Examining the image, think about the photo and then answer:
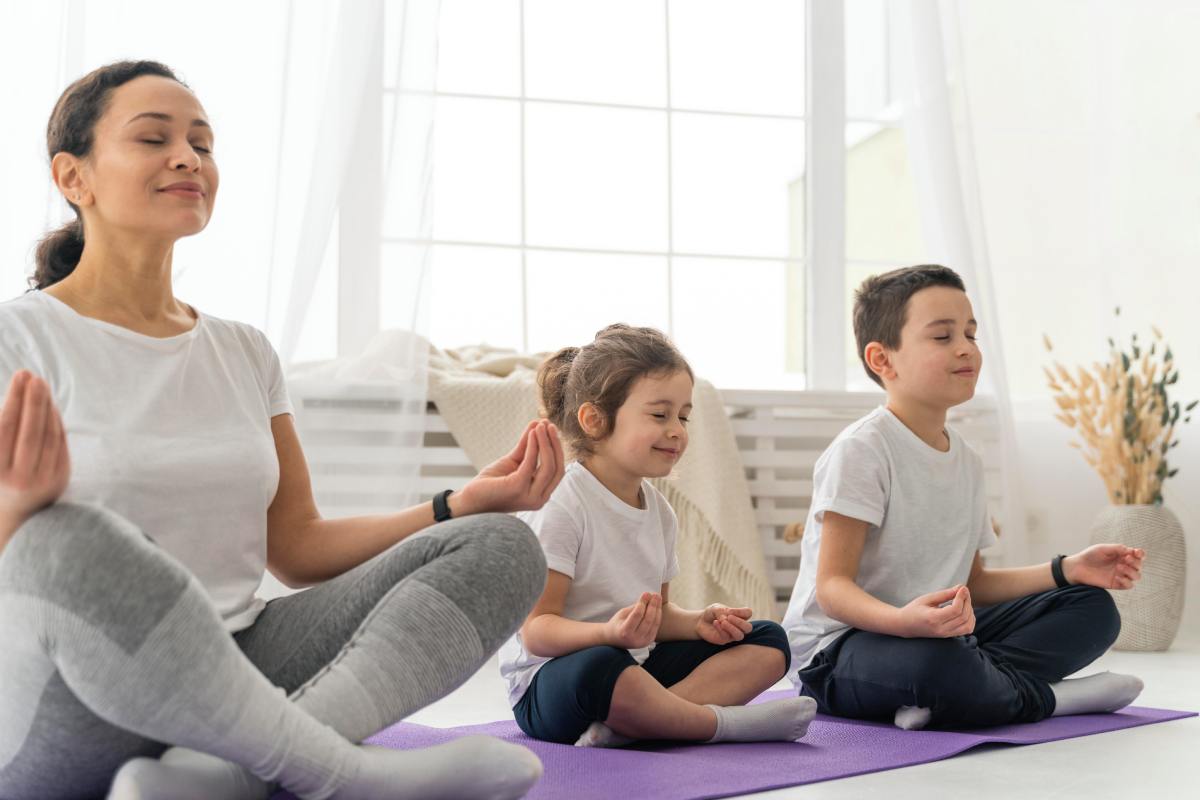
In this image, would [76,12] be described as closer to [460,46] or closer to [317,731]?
[460,46]

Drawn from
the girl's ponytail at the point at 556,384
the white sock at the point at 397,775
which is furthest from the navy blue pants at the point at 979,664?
the white sock at the point at 397,775

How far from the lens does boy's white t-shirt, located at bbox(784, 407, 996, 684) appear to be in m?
1.87

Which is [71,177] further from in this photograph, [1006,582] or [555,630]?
[1006,582]

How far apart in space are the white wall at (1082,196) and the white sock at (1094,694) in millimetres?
1593

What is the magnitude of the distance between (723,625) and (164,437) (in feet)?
2.56

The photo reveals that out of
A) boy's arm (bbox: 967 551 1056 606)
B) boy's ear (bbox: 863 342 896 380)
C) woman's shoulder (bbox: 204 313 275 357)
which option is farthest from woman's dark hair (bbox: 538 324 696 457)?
boy's arm (bbox: 967 551 1056 606)

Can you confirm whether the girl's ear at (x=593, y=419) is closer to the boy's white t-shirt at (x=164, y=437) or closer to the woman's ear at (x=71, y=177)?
the boy's white t-shirt at (x=164, y=437)

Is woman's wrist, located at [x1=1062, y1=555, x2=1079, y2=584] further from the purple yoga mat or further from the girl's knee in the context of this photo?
the girl's knee

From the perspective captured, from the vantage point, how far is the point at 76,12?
9.09ft

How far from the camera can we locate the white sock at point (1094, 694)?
186cm

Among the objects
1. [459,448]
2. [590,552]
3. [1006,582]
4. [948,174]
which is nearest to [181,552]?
[590,552]

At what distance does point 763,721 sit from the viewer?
1.64 m

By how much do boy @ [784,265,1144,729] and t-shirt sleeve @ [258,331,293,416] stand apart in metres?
0.79

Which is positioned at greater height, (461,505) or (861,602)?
(461,505)
